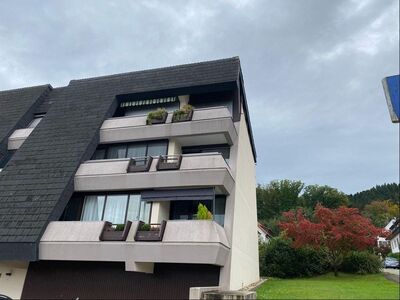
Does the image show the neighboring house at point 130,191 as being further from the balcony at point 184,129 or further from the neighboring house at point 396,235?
the neighboring house at point 396,235

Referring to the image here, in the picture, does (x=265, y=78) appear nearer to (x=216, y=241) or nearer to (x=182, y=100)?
(x=182, y=100)

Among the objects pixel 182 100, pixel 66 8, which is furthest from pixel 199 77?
pixel 66 8

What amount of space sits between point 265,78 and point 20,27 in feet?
57.3

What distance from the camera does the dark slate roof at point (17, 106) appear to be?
930 inches

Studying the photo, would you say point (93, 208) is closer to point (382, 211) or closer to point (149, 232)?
point (149, 232)

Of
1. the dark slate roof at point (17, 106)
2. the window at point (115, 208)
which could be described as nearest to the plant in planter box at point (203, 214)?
the window at point (115, 208)

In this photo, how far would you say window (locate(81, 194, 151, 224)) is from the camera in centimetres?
1802

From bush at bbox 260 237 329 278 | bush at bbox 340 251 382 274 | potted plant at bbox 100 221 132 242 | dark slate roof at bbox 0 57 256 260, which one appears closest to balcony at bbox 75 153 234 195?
dark slate roof at bbox 0 57 256 260

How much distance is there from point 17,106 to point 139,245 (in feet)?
55.9

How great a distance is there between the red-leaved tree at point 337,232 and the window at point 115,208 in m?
13.8

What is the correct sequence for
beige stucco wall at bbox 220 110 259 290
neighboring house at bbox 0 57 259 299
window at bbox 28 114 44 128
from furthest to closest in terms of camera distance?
1. window at bbox 28 114 44 128
2. beige stucco wall at bbox 220 110 259 290
3. neighboring house at bbox 0 57 259 299

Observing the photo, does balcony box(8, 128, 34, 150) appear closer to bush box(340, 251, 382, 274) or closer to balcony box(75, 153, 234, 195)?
balcony box(75, 153, 234, 195)

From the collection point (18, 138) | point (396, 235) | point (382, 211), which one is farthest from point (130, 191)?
point (382, 211)

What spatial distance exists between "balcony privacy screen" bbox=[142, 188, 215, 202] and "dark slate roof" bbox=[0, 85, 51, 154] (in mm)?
12045
